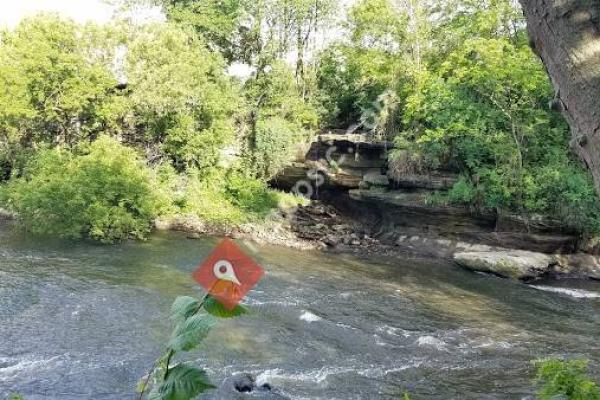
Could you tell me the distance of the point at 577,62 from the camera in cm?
160

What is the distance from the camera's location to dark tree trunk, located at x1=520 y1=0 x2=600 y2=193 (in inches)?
61.3

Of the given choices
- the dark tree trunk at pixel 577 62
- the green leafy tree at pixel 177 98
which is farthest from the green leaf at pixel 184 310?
the green leafy tree at pixel 177 98

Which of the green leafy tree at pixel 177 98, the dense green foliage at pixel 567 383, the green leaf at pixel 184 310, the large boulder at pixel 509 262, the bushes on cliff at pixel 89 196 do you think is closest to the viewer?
the green leaf at pixel 184 310

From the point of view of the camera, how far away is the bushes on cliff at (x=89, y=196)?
54.0 feet

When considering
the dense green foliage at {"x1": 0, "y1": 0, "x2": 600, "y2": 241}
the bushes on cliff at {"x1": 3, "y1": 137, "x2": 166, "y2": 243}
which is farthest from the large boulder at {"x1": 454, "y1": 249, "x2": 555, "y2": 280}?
the bushes on cliff at {"x1": 3, "y1": 137, "x2": 166, "y2": 243}

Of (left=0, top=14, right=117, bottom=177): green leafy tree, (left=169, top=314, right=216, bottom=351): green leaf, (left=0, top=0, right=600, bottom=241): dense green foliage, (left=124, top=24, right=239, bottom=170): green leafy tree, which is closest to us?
(left=169, top=314, right=216, bottom=351): green leaf

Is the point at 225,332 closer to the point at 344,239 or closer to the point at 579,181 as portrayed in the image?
the point at 344,239

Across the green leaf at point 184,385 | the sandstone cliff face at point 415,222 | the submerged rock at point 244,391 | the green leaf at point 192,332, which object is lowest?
the submerged rock at point 244,391

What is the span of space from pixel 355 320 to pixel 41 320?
5.98 metres

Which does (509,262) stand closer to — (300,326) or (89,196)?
(300,326)

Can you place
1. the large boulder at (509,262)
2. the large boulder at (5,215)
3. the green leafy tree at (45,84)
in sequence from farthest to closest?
the green leafy tree at (45,84)
the large boulder at (5,215)
the large boulder at (509,262)

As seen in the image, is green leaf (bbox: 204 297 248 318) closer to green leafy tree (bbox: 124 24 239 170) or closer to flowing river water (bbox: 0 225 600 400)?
flowing river water (bbox: 0 225 600 400)

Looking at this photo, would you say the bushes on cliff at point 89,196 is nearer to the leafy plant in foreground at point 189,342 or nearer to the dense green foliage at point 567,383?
the dense green foliage at point 567,383

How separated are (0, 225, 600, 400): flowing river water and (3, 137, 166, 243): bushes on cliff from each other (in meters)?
0.82
